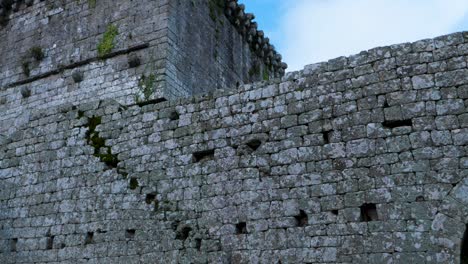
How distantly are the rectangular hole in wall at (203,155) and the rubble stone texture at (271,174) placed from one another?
17 millimetres

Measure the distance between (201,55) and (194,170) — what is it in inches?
208

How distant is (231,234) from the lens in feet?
24.0

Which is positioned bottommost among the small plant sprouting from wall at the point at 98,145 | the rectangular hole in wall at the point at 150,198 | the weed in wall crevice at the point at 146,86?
the rectangular hole in wall at the point at 150,198

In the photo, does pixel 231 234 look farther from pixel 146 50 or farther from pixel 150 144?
pixel 146 50

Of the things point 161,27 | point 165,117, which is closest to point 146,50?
point 161,27

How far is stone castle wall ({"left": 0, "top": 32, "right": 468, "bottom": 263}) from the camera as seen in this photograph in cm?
641

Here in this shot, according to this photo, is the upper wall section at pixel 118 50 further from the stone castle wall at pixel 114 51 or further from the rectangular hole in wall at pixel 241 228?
the rectangular hole in wall at pixel 241 228

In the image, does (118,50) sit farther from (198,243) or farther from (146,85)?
(198,243)

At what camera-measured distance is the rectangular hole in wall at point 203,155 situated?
795 centimetres

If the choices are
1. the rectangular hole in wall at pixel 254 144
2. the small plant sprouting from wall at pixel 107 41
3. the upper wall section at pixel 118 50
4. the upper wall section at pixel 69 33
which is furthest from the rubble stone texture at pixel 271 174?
the upper wall section at pixel 69 33

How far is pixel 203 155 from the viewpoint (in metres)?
8.03

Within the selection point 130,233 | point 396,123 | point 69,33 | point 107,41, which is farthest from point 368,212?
point 69,33

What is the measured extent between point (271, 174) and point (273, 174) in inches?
1.2

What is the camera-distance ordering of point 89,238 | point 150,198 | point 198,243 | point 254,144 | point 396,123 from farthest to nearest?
point 89,238 → point 150,198 → point 254,144 → point 198,243 → point 396,123
